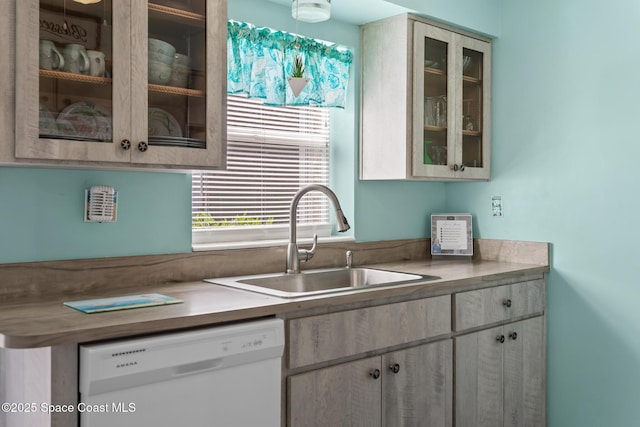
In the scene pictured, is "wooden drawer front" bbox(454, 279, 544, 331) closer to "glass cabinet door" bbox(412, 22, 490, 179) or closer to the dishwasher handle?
"glass cabinet door" bbox(412, 22, 490, 179)

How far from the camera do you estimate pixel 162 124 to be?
1989 mm

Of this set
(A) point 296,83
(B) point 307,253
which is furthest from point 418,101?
(B) point 307,253

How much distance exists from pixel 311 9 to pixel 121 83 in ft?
2.95

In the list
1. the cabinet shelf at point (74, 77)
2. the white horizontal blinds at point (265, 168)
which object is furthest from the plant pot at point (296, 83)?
the cabinet shelf at point (74, 77)

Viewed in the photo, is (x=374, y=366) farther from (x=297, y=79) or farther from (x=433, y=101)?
(x=433, y=101)

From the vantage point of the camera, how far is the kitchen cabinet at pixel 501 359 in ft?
8.58

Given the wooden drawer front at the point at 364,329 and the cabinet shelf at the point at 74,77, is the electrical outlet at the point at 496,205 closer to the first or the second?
the wooden drawer front at the point at 364,329

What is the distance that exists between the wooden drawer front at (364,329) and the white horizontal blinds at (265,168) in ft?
2.79

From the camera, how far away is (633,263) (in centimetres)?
280

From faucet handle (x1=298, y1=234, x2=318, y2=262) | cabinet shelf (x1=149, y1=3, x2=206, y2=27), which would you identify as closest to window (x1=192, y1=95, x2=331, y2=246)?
faucet handle (x1=298, y1=234, x2=318, y2=262)

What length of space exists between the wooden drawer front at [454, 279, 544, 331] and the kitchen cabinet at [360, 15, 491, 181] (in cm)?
64

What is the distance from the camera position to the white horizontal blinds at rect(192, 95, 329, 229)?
2691 millimetres

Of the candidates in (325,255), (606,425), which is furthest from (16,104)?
(606,425)

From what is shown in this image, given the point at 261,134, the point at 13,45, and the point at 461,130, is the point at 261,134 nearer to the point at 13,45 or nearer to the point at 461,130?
the point at 461,130
